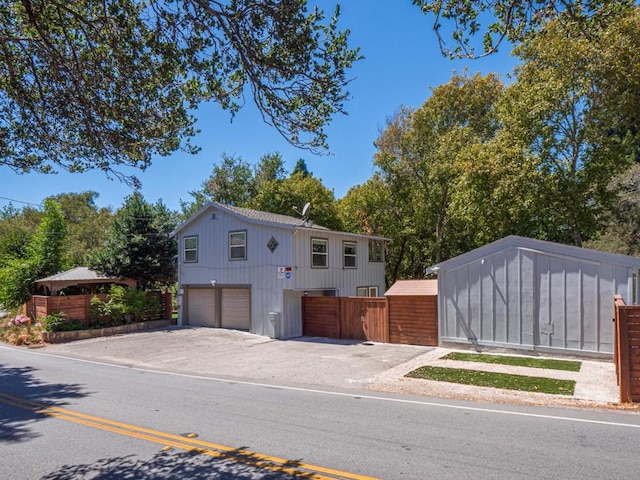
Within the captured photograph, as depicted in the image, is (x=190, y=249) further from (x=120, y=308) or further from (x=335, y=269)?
(x=335, y=269)

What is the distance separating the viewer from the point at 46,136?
328 inches

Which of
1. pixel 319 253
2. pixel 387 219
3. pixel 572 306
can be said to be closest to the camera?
pixel 572 306

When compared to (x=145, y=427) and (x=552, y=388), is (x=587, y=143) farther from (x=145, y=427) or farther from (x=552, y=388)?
(x=145, y=427)

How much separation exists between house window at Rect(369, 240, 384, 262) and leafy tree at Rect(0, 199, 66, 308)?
17.3 metres

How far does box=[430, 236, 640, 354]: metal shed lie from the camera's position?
12844mm

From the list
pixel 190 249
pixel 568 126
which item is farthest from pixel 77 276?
pixel 568 126

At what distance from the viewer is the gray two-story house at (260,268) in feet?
61.7

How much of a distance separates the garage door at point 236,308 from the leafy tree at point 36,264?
34.5 ft

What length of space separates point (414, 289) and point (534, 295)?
4555 mm

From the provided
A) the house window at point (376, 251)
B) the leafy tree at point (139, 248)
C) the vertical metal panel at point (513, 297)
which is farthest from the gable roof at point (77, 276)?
the vertical metal panel at point (513, 297)

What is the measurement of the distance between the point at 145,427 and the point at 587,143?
21.2 meters

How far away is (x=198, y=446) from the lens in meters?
6.11

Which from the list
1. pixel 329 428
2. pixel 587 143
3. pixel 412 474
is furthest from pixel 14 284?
pixel 587 143

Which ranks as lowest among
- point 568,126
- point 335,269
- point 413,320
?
point 413,320
